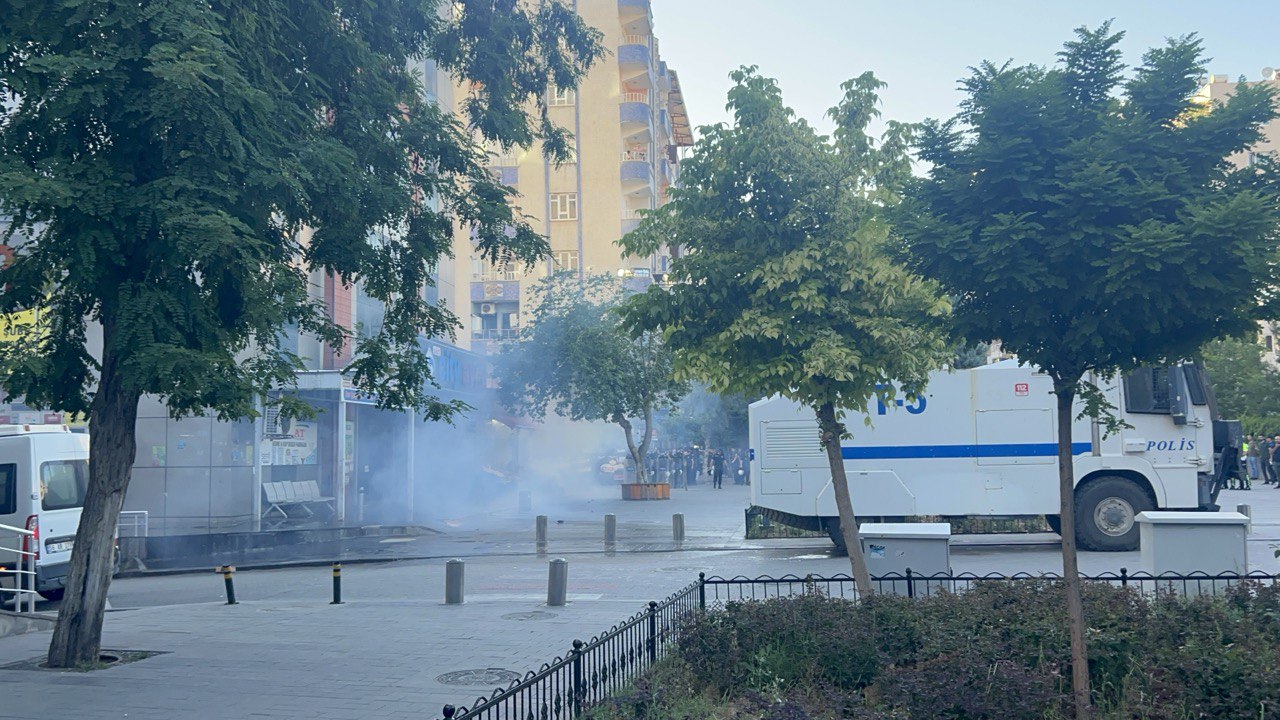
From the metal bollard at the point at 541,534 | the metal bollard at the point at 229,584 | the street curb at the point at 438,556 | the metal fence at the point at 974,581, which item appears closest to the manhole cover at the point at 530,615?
the metal fence at the point at 974,581

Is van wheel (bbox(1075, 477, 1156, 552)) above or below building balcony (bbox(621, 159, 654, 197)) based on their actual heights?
below

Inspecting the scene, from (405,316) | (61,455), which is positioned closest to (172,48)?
(405,316)

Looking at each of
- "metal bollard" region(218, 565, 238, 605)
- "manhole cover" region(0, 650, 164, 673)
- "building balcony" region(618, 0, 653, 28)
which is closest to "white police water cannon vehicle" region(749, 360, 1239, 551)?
"metal bollard" region(218, 565, 238, 605)

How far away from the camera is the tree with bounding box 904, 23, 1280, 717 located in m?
6.03

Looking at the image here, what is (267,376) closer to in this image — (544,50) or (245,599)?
(544,50)

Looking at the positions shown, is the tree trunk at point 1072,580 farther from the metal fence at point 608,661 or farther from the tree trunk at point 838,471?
the tree trunk at point 838,471

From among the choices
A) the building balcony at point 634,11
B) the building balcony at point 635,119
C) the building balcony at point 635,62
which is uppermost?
the building balcony at point 634,11

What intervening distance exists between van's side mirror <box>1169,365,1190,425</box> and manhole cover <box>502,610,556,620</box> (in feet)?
35.5

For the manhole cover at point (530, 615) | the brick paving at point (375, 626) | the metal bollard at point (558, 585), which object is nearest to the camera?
the brick paving at point (375, 626)

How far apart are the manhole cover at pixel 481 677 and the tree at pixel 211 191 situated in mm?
2888

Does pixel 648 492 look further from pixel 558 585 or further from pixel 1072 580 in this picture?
pixel 1072 580

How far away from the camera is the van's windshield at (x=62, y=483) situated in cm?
1672

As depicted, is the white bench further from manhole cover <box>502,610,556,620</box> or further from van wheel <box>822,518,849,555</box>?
manhole cover <box>502,610,556,620</box>

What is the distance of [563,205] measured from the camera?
215 feet
